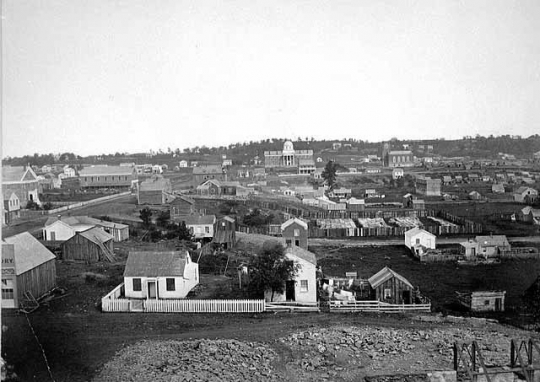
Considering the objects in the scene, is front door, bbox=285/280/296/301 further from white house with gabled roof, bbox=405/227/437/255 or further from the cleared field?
white house with gabled roof, bbox=405/227/437/255

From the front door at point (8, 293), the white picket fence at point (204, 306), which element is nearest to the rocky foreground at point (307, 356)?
the white picket fence at point (204, 306)

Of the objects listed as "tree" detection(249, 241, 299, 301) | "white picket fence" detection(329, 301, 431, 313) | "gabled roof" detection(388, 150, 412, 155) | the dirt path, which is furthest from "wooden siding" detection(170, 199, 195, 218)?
"gabled roof" detection(388, 150, 412, 155)

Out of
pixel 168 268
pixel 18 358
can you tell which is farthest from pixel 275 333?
pixel 18 358

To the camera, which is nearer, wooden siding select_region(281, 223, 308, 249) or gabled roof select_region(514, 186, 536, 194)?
wooden siding select_region(281, 223, 308, 249)

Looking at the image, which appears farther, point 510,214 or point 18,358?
point 510,214

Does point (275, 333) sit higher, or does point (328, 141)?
point (328, 141)

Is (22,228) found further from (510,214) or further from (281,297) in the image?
(510,214)

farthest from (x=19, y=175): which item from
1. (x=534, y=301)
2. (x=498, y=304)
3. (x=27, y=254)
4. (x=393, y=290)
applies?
(x=534, y=301)

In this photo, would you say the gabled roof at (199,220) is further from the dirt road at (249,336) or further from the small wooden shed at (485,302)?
the small wooden shed at (485,302)
